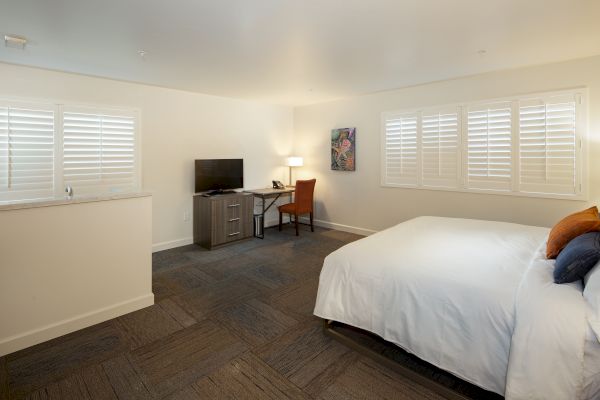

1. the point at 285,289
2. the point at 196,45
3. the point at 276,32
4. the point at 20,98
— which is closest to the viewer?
the point at 276,32

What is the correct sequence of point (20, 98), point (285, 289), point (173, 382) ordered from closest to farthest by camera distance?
A: point (173, 382) → point (285, 289) → point (20, 98)

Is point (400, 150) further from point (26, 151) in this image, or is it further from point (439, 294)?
point (26, 151)

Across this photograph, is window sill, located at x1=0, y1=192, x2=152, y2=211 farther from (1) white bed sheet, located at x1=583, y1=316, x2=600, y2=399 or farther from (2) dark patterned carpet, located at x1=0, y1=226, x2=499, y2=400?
(1) white bed sheet, located at x1=583, y1=316, x2=600, y2=399

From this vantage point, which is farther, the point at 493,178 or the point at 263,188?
the point at 263,188

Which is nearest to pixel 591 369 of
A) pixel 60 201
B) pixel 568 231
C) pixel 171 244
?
pixel 568 231

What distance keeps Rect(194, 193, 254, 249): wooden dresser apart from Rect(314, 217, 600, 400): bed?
273 centimetres

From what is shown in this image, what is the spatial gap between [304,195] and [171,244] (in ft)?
7.41

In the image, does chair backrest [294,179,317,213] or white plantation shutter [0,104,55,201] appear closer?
white plantation shutter [0,104,55,201]

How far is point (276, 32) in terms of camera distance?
8.70ft

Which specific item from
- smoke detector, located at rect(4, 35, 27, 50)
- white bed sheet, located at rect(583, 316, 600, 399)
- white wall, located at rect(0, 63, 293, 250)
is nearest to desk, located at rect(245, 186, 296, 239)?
white wall, located at rect(0, 63, 293, 250)

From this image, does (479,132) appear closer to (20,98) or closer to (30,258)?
(30,258)

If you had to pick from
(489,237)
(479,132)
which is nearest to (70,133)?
(489,237)

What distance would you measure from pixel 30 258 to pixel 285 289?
82.9 inches

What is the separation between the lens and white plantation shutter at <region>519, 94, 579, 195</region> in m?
3.42
